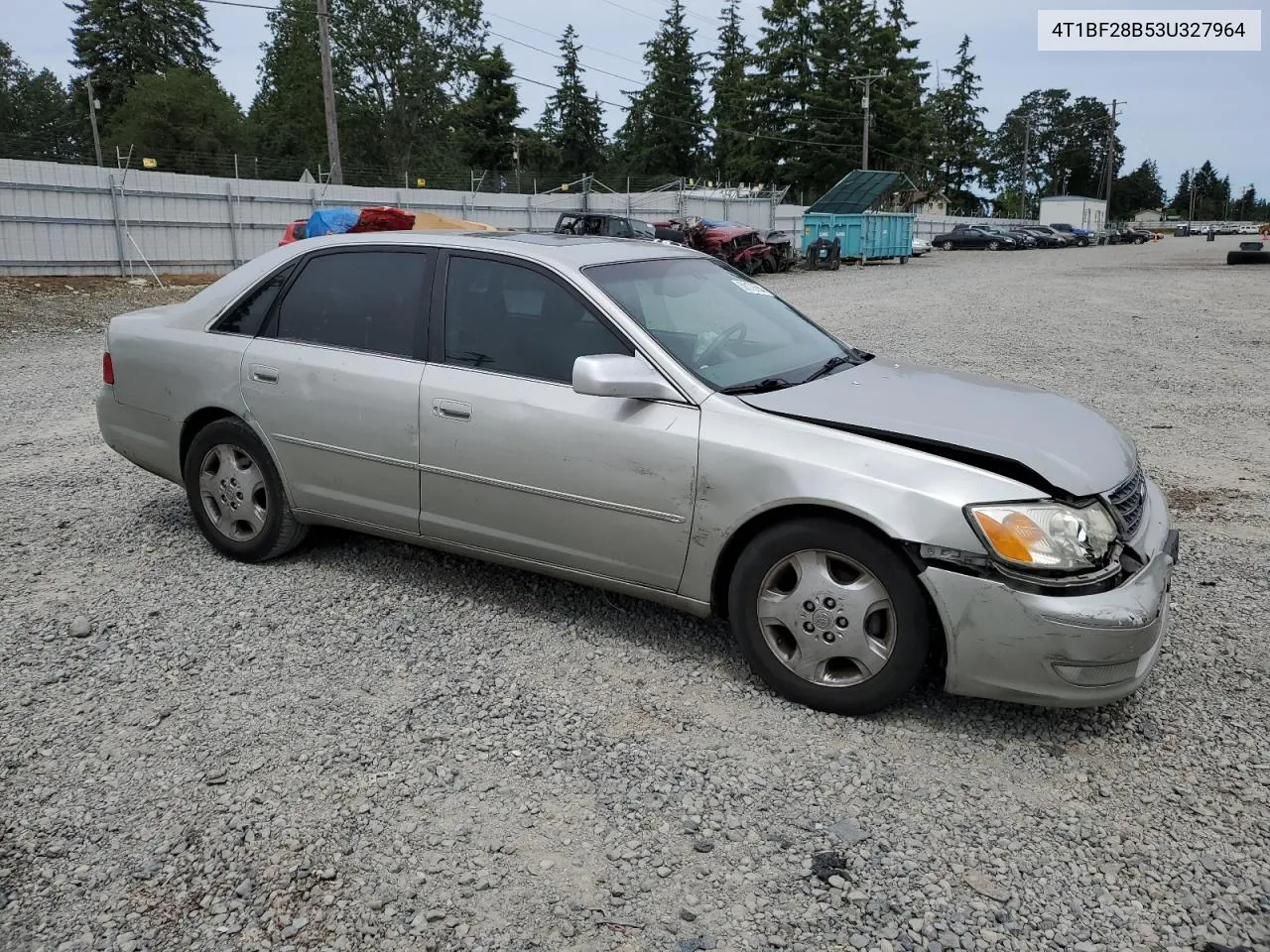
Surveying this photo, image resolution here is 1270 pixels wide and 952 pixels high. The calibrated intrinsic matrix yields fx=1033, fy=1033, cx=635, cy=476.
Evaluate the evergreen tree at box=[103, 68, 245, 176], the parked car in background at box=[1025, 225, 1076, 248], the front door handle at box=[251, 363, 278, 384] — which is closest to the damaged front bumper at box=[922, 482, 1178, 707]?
the front door handle at box=[251, 363, 278, 384]

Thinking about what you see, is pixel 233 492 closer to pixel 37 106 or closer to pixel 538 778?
pixel 538 778

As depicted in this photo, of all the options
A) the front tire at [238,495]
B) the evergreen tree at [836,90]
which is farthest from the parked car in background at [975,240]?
the front tire at [238,495]

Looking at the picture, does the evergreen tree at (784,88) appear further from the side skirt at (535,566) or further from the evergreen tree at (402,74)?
the side skirt at (535,566)

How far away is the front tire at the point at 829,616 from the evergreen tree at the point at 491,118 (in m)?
67.3

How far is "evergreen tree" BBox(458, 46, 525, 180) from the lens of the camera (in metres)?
66.7

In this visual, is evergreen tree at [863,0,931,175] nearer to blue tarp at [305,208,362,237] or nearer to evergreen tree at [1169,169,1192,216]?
blue tarp at [305,208,362,237]

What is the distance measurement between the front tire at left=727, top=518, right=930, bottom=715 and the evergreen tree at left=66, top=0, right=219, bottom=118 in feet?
267

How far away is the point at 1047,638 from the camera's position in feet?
9.98

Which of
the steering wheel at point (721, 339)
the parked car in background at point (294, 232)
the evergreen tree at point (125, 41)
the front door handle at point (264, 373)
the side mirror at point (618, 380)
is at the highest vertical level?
the evergreen tree at point (125, 41)

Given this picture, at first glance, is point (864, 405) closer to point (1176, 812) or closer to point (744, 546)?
point (744, 546)

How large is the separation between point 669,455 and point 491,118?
69503mm

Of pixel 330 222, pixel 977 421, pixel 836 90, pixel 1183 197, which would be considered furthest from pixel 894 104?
pixel 1183 197

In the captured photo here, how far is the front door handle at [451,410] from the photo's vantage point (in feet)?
13.2

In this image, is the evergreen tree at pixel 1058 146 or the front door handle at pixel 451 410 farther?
the evergreen tree at pixel 1058 146
